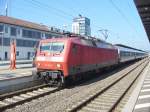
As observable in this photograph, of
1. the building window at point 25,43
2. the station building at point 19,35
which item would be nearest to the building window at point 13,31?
the station building at point 19,35

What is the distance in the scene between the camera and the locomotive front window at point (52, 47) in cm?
1747

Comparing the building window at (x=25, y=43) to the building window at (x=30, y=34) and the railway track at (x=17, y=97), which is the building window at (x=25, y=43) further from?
the railway track at (x=17, y=97)

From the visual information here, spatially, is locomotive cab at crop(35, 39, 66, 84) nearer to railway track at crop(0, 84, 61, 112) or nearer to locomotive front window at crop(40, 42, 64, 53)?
locomotive front window at crop(40, 42, 64, 53)

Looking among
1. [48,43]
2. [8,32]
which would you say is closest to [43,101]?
[48,43]

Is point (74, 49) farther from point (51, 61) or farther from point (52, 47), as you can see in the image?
point (51, 61)

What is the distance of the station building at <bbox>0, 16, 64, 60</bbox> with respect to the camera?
70944 millimetres

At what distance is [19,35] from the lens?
7656cm

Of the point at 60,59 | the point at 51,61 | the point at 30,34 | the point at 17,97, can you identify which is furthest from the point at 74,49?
the point at 30,34

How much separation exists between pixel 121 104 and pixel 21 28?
6695 cm

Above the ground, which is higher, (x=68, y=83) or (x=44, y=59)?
(x=44, y=59)

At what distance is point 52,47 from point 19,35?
197ft

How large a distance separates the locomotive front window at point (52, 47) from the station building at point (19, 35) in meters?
49.6

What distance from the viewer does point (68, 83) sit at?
18.9 m

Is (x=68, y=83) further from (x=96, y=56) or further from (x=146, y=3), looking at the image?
(x=146, y=3)
